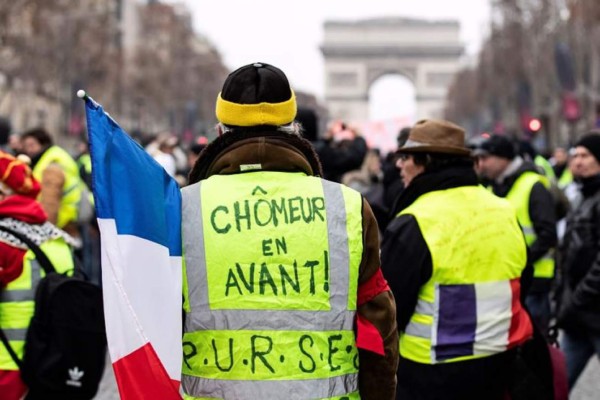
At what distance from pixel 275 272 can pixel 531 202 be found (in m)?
4.14

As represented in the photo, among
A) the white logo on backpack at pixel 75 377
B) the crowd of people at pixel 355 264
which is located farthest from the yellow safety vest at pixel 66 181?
the white logo on backpack at pixel 75 377

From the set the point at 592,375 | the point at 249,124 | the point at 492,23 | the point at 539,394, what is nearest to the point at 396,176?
the point at 592,375

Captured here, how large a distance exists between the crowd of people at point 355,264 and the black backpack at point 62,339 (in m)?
0.05

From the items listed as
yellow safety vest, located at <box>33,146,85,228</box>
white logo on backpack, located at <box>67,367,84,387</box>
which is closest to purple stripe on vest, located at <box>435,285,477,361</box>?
white logo on backpack, located at <box>67,367,84,387</box>

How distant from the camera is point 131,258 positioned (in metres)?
3.08

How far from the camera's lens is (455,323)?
448cm

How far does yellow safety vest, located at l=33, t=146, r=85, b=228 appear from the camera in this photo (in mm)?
9628

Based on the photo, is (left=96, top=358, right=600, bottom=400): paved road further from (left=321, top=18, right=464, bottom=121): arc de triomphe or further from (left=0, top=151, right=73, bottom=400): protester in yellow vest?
(left=321, top=18, right=464, bottom=121): arc de triomphe

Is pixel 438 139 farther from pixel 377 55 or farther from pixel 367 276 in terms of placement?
pixel 377 55

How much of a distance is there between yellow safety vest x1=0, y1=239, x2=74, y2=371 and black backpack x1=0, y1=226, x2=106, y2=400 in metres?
0.02

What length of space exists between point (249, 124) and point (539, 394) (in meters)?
1.94

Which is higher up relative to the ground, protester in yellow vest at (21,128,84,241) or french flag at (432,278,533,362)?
protester in yellow vest at (21,128,84,241)

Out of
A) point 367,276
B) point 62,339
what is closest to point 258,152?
point 367,276

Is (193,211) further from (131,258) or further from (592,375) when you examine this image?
(592,375)
